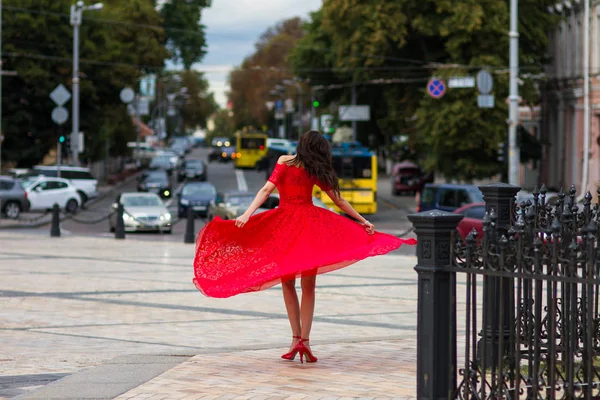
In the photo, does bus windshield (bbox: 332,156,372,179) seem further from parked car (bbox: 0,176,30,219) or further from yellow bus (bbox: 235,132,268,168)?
yellow bus (bbox: 235,132,268,168)

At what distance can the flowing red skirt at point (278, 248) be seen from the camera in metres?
8.92

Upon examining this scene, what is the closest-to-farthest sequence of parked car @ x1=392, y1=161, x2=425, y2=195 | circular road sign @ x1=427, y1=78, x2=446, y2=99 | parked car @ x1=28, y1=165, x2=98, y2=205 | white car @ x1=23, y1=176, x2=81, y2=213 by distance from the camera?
1. white car @ x1=23, y1=176, x2=81, y2=213
2. circular road sign @ x1=427, y1=78, x2=446, y2=99
3. parked car @ x1=28, y1=165, x2=98, y2=205
4. parked car @ x1=392, y1=161, x2=425, y2=195

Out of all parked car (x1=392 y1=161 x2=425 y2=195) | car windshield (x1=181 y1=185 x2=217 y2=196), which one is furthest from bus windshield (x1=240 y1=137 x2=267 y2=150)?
car windshield (x1=181 y1=185 x2=217 y2=196)

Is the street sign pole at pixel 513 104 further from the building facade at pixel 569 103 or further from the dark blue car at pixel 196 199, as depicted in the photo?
the dark blue car at pixel 196 199

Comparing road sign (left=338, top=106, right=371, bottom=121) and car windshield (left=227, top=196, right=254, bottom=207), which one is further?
road sign (left=338, top=106, right=371, bottom=121)

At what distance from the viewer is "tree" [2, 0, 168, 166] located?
6222cm

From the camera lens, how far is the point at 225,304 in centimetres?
1512

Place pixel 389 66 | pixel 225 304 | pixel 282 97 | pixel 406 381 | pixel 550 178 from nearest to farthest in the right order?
pixel 406 381 → pixel 225 304 → pixel 389 66 → pixel 550 178 → pixel 282 97

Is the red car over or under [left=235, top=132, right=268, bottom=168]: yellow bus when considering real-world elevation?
under

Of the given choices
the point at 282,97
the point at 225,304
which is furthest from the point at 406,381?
the point at 282,97

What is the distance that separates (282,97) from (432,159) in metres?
82.0

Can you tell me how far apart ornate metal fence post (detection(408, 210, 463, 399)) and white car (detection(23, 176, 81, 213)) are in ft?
139

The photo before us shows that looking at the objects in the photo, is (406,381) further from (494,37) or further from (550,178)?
(550,178)

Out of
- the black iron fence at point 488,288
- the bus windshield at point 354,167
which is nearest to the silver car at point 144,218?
the bus windshield at point 354,167
